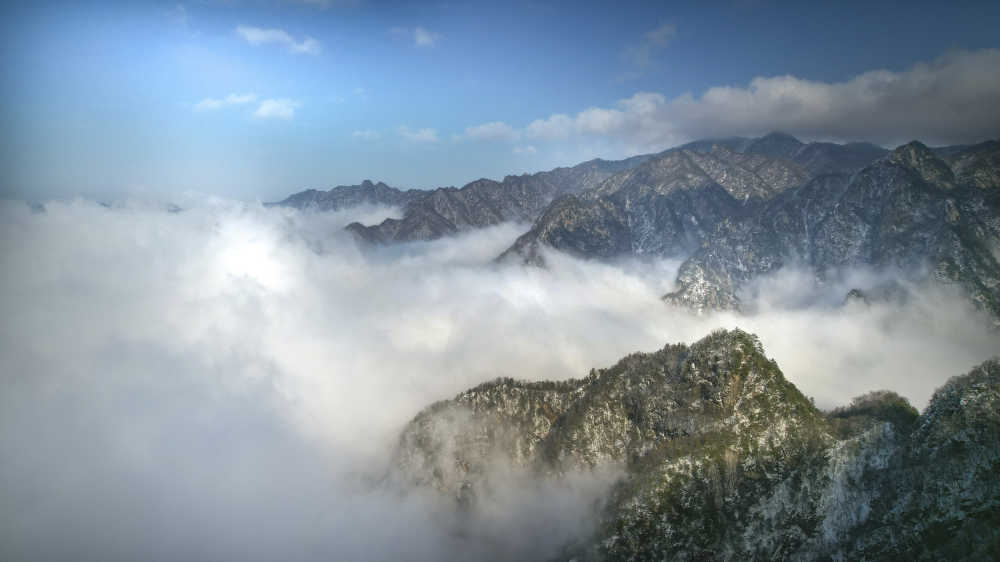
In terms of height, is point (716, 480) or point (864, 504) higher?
point (716, 480)

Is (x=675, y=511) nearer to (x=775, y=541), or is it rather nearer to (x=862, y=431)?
(x=775, y=541)

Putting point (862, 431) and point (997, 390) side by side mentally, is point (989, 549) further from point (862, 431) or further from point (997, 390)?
point (862, 431)

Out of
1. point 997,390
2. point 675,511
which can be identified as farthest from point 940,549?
point 675,511

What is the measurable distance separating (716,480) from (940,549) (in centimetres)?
7337

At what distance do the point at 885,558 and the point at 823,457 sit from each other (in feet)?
139

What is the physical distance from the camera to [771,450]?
606ft

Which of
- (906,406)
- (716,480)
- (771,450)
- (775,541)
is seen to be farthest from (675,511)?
(906,406)

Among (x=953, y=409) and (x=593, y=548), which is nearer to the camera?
(x=953, y=409)

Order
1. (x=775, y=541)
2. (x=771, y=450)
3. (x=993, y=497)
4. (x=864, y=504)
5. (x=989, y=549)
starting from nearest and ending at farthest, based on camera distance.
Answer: (x=989, y=549) < (x=993, y=497) < (x=864, y=504) < (x=775, y=541) < (x=771, y=450)

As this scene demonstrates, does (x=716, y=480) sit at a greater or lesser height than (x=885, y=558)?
greater

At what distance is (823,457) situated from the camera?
Answer: 17162 cm

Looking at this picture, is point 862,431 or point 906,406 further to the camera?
point 906,406

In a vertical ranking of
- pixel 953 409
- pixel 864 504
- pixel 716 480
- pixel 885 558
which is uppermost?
pixel 953 409

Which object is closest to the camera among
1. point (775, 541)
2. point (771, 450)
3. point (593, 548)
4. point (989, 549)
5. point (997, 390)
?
point (989, 549)
